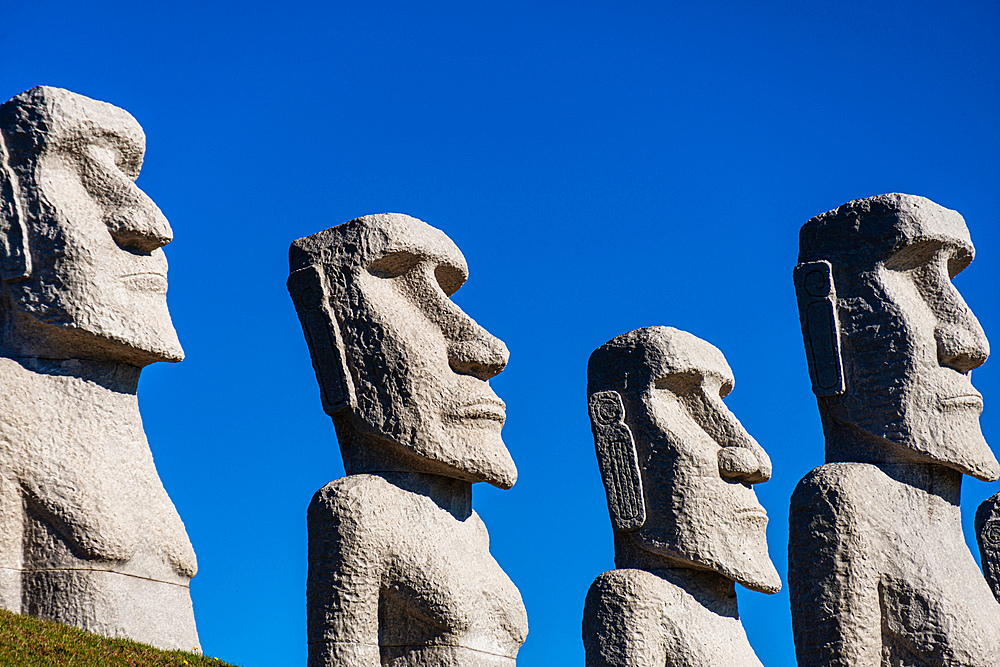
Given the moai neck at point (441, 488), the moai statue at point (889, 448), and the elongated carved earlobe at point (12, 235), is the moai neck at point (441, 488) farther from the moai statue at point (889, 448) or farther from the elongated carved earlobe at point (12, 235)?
the moai statue at point (889, 448)

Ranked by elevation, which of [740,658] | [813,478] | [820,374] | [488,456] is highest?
[820,374]

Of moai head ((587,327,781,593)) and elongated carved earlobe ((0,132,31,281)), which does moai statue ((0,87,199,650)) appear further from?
moai head ((587,327,781,593))

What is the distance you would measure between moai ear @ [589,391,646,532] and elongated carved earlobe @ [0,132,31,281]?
381 cm

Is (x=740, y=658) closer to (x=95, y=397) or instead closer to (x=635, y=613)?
(x=635, y=613)

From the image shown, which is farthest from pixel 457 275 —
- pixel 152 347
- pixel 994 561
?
pixel 994 561

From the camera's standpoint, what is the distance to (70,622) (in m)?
→ 6.50

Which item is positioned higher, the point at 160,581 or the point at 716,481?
the point at 716,481

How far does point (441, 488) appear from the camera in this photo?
25.2 ft

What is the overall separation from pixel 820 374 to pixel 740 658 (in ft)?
6.77

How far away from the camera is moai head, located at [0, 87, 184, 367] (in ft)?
22.3

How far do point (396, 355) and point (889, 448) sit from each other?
3.65m

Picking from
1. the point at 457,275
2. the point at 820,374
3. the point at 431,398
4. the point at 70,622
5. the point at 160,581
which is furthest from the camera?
the point at 820,374

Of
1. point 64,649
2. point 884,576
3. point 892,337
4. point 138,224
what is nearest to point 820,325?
point 892,337

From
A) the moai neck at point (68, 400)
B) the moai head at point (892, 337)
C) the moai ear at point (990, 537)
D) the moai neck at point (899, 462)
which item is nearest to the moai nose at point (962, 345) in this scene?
the moai head at point (892, 337)
